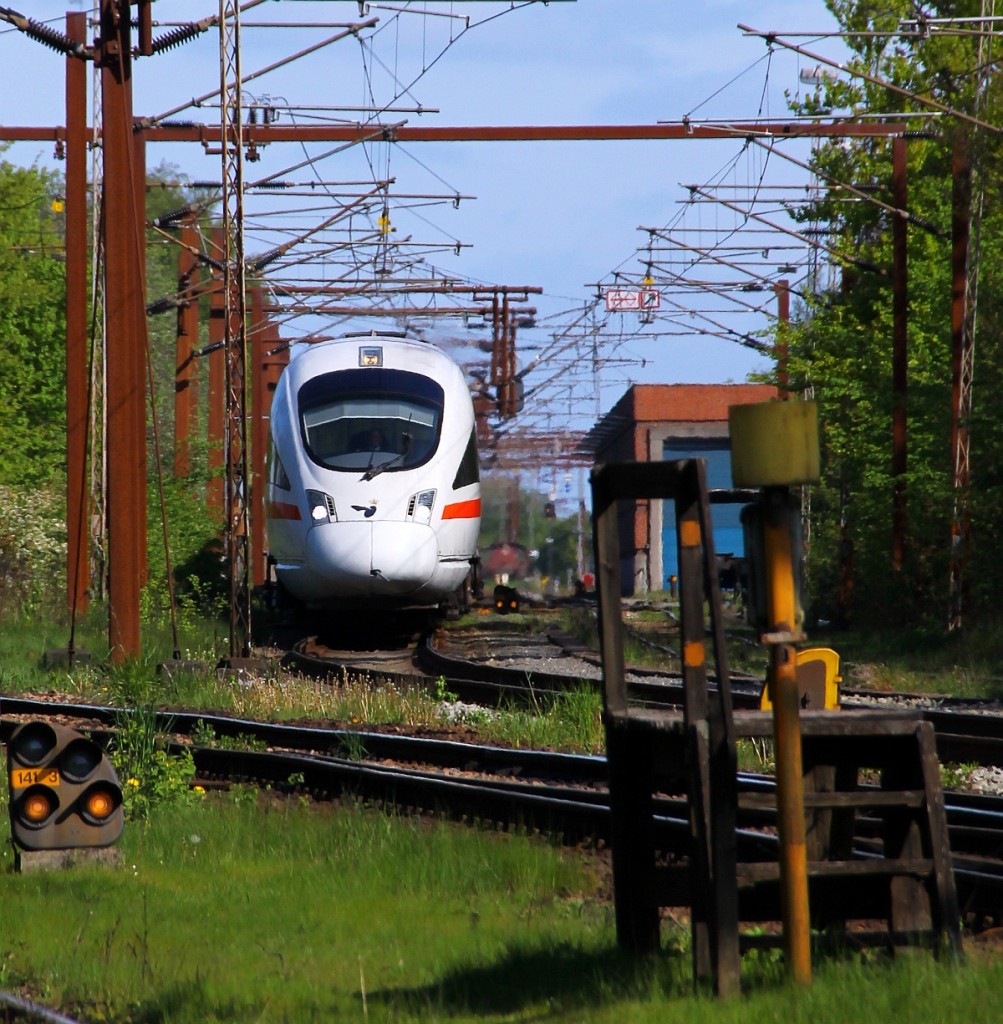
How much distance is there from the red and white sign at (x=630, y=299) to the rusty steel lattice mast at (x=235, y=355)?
72.7ft

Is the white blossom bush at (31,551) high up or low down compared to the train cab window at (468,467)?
down

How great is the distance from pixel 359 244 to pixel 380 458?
1359 centimetres

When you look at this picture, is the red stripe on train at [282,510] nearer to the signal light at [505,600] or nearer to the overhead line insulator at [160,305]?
the signal light at [505,600]

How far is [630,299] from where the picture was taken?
41.2 meters

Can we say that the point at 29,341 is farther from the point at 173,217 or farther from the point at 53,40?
the point at 53,40

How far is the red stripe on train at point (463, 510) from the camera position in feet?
61.9

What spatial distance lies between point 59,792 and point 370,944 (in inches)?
91.4

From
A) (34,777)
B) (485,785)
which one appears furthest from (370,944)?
(485,785)

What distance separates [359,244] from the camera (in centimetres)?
3141

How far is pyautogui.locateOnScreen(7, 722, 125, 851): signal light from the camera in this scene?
298 inches

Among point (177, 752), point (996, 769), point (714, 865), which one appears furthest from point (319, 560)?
point (714, 865)

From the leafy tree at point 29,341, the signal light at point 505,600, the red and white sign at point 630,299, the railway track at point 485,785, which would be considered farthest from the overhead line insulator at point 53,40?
the leafy tree at point 29,341

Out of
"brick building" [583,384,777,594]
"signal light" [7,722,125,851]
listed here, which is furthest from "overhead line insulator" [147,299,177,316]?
"brick building" [583,384,777,594]

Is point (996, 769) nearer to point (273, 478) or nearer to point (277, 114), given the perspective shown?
point (273, 478)
